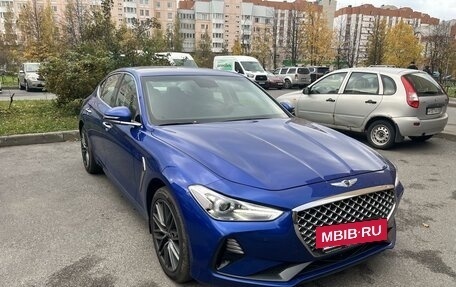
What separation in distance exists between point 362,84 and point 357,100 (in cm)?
34

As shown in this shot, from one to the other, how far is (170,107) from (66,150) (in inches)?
161

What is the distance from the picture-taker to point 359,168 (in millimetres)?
2787

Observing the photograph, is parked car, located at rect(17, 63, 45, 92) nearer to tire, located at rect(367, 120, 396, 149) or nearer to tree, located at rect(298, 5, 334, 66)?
tire, located at rect(367, 120, 396, 149)

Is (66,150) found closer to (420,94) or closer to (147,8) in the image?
(420,94)

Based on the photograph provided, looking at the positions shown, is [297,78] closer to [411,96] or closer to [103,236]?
[411,96]

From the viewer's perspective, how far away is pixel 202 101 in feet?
12.9

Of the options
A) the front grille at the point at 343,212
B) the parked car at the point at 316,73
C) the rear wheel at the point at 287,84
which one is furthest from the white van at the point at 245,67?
the front grille at the point at 343,212

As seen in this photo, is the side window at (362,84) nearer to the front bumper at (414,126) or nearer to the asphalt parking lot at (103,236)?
the front bumper at (414,126)

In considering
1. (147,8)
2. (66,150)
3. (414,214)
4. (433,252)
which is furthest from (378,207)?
(147,8)

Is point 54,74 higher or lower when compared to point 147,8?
lower

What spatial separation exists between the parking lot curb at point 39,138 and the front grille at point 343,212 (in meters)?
6.58

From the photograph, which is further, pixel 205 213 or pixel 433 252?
pixel 433 252

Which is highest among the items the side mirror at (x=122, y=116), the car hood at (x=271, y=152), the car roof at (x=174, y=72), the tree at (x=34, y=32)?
the tree at (x=34, y=32)

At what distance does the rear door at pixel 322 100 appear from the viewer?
8.11 m
